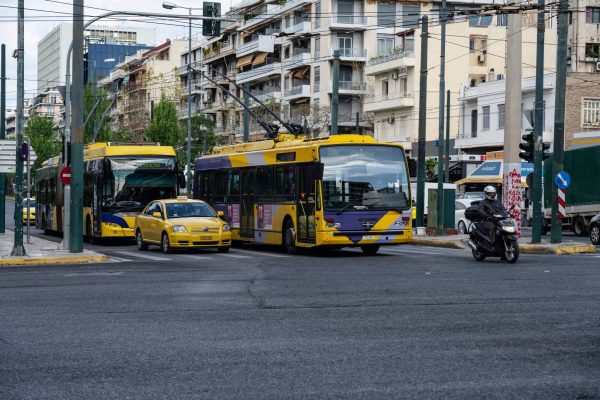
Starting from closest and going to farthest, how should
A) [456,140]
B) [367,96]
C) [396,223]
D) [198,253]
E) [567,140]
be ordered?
[396,223]
[198,253]
[567,140]
[456,140]
[367,96]

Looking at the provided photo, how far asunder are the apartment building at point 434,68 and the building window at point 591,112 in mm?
10329

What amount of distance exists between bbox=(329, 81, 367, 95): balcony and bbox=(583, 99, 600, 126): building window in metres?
21.0

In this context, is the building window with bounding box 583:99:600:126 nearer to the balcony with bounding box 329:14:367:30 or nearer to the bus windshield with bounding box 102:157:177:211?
the balcony with bounding box 329:14:367:30

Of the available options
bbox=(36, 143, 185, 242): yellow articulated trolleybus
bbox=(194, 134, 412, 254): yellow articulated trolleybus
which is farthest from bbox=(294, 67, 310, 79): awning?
bbox=(194, 134, 412, 254): yellow articulated trolleybus

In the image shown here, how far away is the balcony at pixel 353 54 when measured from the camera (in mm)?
79312

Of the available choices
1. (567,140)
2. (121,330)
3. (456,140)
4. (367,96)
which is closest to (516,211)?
(121,330)

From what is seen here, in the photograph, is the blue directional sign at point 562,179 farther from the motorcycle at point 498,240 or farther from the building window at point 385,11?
the building window at point 385,11

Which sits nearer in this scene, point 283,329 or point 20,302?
point 283,329

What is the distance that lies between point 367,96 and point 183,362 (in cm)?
7055

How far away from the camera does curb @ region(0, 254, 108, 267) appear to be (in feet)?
78.4

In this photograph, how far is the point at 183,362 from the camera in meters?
8.94

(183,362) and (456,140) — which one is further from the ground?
(456,140)

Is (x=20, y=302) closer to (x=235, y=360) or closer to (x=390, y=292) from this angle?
(x=390, y=292)

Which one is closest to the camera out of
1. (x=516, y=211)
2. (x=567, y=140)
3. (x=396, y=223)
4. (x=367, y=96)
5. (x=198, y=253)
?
(x=396, y=223)
